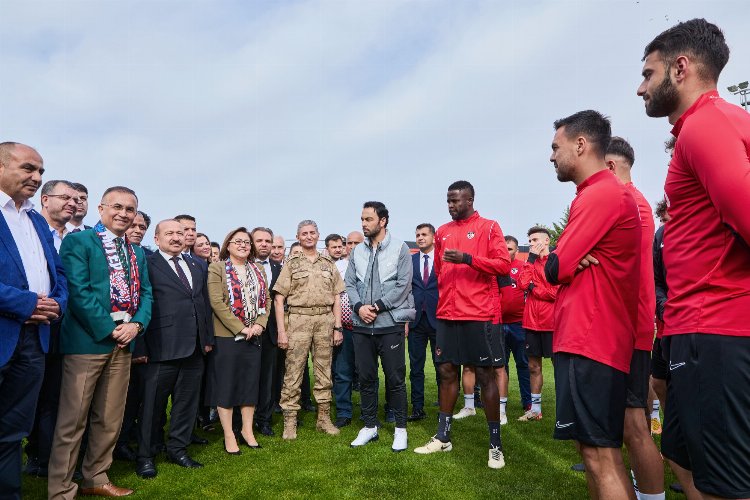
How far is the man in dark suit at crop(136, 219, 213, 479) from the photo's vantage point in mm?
5020

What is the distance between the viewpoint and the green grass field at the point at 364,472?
14.1ft

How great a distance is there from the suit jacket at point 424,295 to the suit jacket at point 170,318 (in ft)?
11.7

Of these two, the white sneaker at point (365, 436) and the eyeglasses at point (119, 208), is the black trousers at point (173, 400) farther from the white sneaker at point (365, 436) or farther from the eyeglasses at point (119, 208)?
the white sneaker at point (365, 436)

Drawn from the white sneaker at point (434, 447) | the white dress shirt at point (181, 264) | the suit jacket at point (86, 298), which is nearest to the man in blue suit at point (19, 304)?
the suit jacket at point (86, 298)

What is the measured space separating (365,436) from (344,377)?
1.58m

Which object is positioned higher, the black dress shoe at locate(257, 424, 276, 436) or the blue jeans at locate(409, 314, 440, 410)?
the blue jeans at locate(409, 314, 440, 410)

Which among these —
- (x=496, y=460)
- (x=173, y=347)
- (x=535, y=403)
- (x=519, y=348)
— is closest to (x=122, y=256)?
(x=173, y=347)

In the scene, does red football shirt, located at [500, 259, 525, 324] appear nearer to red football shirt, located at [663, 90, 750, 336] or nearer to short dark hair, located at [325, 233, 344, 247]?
short dark hair, located at [325, 233, 344, 247]

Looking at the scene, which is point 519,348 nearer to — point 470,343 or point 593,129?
point 470,343

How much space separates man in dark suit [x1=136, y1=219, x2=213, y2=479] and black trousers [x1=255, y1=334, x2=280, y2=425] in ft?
3.88

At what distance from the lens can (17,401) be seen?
10.9 feet

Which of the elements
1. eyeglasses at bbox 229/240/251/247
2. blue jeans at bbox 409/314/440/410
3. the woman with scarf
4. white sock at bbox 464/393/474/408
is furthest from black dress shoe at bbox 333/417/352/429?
eyeglasses at bbox 229/240/251/247

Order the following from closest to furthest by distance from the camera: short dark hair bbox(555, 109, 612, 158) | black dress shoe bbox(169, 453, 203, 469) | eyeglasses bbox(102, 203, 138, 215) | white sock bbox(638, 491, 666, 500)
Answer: short dark hair bbox(555, 109, 612, 158) → white sock bbox(638, 491, 666, 500) → eyeglasses bbox(102, 203, 138, 215) → black dress shoe bbox(169, 453, 203, 469)

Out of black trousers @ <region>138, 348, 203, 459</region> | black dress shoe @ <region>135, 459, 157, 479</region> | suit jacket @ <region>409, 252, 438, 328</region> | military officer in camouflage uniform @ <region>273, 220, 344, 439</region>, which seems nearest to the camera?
black dress shoe @ <region>135, 459, 157, 479</region>
